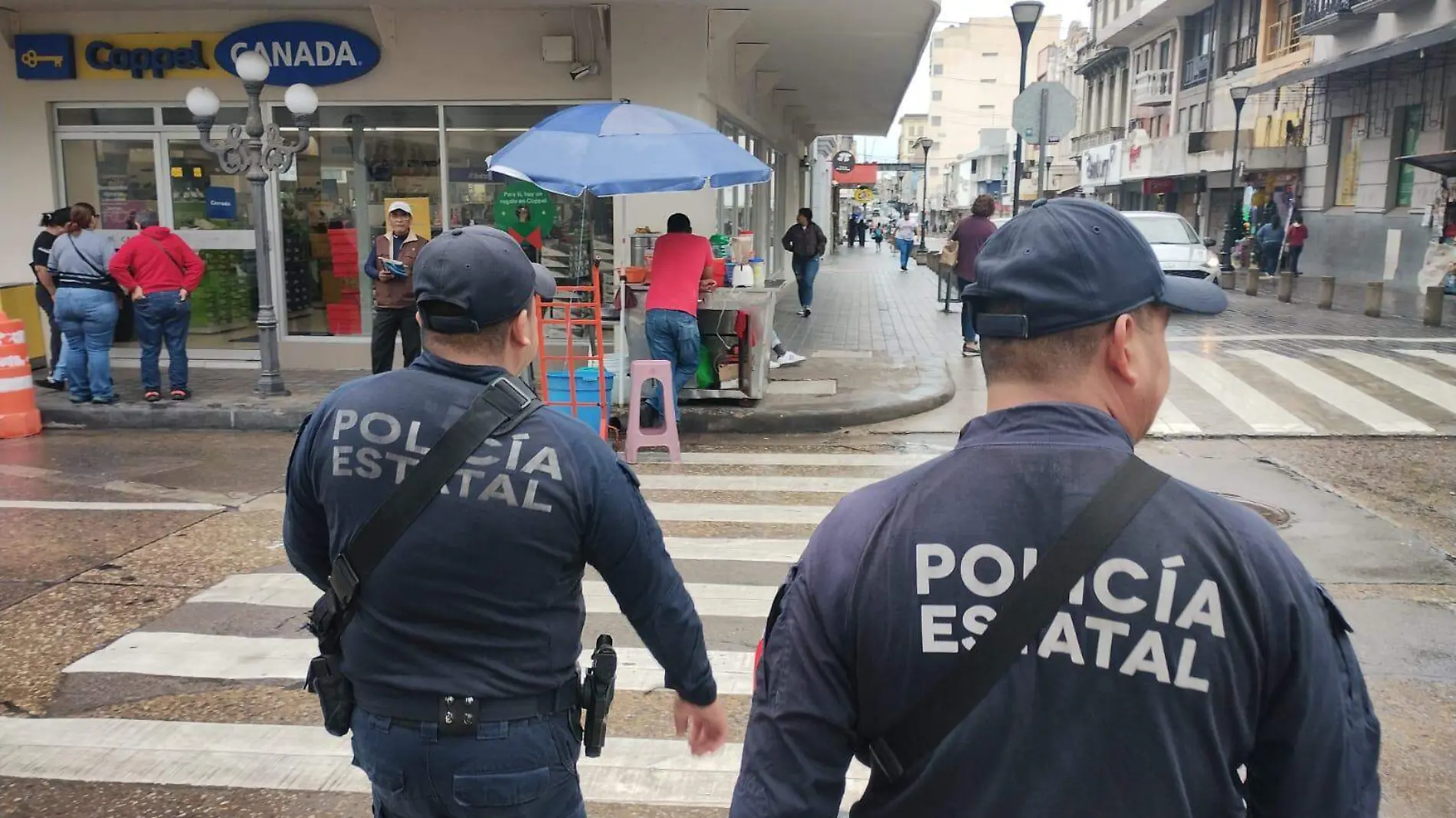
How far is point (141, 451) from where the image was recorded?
30.7 feet

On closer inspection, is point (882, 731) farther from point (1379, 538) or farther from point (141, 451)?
point (141, 451)

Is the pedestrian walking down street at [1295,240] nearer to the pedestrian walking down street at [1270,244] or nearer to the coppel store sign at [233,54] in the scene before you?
the pedestrian walking down street at [1270,244]

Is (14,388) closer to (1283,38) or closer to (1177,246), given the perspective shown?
(1177,246)

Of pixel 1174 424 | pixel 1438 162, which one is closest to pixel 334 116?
pixel 1174 424

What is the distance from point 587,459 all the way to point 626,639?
9.84 feet

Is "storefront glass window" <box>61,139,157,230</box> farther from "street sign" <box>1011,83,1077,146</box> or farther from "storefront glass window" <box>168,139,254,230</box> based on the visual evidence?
"street sign" <box>1011,83,1077,146</box>

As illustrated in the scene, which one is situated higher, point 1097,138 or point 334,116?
point 1097,138

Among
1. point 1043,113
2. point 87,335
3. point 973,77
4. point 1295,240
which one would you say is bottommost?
point 87,335

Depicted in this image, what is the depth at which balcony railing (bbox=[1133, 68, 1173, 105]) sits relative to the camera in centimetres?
4403

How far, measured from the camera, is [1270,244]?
99.2ft

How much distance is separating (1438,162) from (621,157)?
1724 centimetres

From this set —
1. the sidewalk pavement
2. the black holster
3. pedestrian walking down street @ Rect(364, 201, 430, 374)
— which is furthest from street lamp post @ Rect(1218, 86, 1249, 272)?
the black holster

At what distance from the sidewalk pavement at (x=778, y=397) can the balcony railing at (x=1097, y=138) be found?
42.0m

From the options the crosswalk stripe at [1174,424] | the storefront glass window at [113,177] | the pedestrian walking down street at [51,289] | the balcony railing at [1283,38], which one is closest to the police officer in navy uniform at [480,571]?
the crosswalk stripe at [1174,424]
